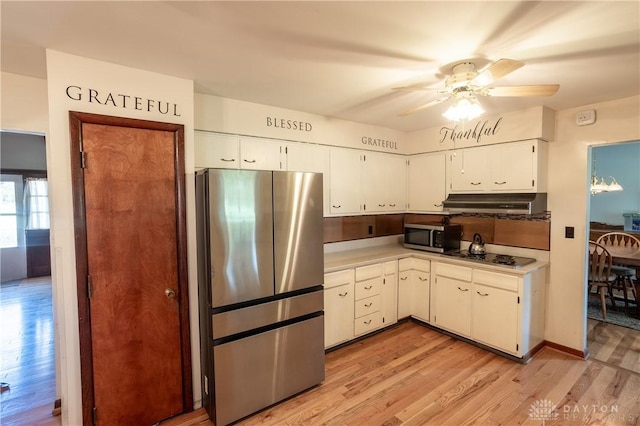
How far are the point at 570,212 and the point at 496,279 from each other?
1027 millimetres

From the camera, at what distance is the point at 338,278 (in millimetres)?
3100

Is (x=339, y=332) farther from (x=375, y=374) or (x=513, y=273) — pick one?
(x=513, y=273)

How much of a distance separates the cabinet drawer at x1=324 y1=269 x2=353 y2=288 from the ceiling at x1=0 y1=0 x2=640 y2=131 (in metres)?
1.76

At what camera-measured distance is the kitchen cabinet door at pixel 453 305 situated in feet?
10.8

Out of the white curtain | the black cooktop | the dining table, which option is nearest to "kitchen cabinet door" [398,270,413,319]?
the black cooktop

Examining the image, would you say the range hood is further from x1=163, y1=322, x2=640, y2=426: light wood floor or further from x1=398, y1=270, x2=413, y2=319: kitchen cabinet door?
x1=163, y1=322, x2=640, y2=426: light wood floor

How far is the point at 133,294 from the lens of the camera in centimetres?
213

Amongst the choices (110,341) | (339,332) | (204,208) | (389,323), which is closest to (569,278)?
(389,323)

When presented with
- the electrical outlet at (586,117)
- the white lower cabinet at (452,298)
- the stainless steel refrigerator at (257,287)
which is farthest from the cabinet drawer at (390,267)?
the electrical outlet at (586,117)

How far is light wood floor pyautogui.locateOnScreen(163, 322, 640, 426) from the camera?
2.24 meters

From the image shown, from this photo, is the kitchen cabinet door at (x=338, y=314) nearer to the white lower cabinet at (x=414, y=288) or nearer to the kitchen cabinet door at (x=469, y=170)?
the white lower cabinet at (x=414, y=288)

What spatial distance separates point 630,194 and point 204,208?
27.6 ft

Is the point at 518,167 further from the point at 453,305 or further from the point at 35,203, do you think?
the point at 35,203

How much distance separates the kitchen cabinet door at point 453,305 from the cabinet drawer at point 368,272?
0.73 m
